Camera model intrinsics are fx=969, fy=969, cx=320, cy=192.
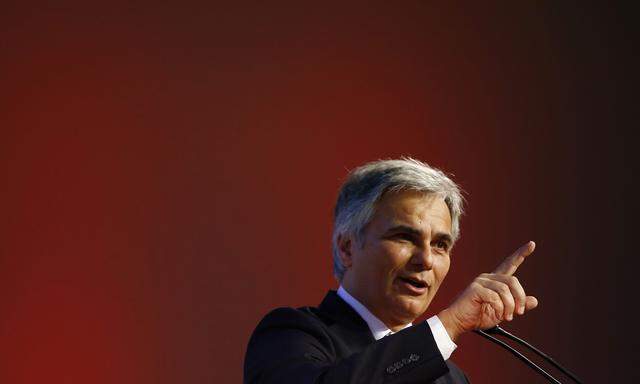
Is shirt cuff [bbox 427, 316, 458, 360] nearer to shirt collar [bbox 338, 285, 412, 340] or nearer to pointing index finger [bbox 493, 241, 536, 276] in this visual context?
pointing index finger [bbox 493, 241, 536, 276]

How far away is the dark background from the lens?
3.02 metres

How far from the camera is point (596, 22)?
369 cm

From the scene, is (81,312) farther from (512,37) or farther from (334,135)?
(512,37)

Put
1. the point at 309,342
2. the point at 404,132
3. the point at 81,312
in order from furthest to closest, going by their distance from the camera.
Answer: the point at 404,132, the point at 81,312, the point at 309,342

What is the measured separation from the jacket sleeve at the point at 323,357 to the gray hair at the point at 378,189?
302mm

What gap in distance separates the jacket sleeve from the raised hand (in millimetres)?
56

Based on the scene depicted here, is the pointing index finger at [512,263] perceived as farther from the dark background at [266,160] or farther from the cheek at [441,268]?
the dark background at [266,160]

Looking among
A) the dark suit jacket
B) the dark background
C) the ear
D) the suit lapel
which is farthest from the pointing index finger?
the dark background

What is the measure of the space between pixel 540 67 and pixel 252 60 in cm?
111

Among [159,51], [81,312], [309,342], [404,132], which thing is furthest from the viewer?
[404,132]

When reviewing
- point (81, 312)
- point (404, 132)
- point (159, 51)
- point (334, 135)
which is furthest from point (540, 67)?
point (81, 312)

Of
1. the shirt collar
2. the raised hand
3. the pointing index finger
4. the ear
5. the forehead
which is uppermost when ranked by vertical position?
Answer: the forehead

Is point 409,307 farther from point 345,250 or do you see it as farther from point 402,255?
point 345,250

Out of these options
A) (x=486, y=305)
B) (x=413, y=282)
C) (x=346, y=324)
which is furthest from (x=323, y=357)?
(x=486, y=305)
